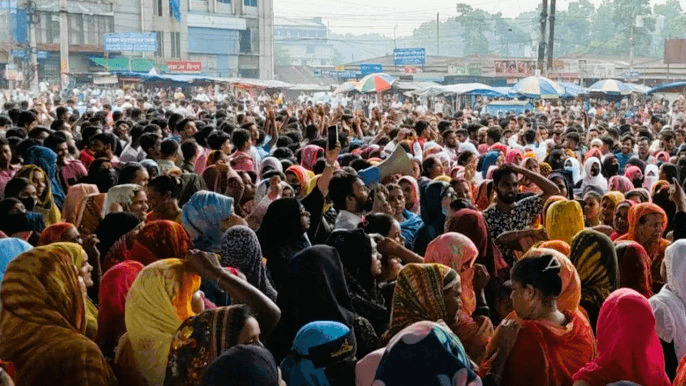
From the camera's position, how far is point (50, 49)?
49844 millimetres

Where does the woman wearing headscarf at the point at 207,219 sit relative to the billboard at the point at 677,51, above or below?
below

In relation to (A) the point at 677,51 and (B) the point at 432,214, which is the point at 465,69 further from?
(B) the point at 432,214

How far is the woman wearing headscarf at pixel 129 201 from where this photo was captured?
626 centimetres

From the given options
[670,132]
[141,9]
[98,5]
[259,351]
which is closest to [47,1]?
[98,5]

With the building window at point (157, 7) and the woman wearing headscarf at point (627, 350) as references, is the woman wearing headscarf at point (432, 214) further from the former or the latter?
the building window at point (157, 7)

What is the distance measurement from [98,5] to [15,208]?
48.9 metres

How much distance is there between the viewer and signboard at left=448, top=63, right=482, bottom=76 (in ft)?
178

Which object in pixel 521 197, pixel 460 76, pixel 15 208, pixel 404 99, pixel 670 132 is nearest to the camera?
pixel 15 208

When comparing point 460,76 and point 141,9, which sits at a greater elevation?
point 141,9

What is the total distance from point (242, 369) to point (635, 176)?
7.96m

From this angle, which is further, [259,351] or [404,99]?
[404,99]

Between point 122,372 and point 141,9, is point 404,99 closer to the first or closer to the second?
point 141,9

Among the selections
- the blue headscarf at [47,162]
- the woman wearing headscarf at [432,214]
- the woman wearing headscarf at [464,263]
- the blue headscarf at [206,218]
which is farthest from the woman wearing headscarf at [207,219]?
the blue headscarf at [47,162]

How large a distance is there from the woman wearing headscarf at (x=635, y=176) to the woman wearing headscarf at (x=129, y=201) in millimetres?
5471
